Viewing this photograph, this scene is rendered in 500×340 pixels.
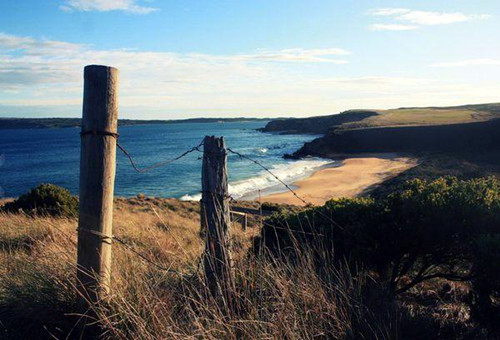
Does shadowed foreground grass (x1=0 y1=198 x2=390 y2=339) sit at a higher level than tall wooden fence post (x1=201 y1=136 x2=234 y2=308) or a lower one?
lower

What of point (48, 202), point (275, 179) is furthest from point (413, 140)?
point (48, 202)

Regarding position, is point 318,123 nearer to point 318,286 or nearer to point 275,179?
point 275,179

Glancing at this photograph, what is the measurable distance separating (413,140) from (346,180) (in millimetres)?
28363

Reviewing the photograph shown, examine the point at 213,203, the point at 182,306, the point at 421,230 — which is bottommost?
the point at 182,306

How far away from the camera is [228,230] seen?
175 inches

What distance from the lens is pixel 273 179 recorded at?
4428cm

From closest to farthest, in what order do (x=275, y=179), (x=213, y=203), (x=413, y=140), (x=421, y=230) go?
(x=213, y=203) < (x=421, y=230) < (x=275, y=179) < (x=413, y=140)

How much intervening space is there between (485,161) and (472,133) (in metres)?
14.8

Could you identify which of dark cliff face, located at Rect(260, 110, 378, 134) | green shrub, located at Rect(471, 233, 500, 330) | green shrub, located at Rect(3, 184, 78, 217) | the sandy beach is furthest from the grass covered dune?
dark cliff face, located at Rect(260, 110, 378, 134)

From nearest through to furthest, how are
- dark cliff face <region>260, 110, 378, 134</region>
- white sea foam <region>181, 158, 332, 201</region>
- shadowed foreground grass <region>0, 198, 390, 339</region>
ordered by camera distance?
shadowed foreground grass <region>0, 198, 390, 339</region>
white sea foam <region>181, 158, 332, 201</region>
dark cliff face <region>260, 110, 378, 134</region>

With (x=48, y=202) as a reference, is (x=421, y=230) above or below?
above

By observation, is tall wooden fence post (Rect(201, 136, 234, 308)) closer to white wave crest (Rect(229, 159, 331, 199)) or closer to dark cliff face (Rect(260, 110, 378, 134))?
white wave crest (Rect(229, 159, 331, 199))

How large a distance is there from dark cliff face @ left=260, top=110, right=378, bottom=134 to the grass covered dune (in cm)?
12071

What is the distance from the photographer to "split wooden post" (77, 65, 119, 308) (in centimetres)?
379
